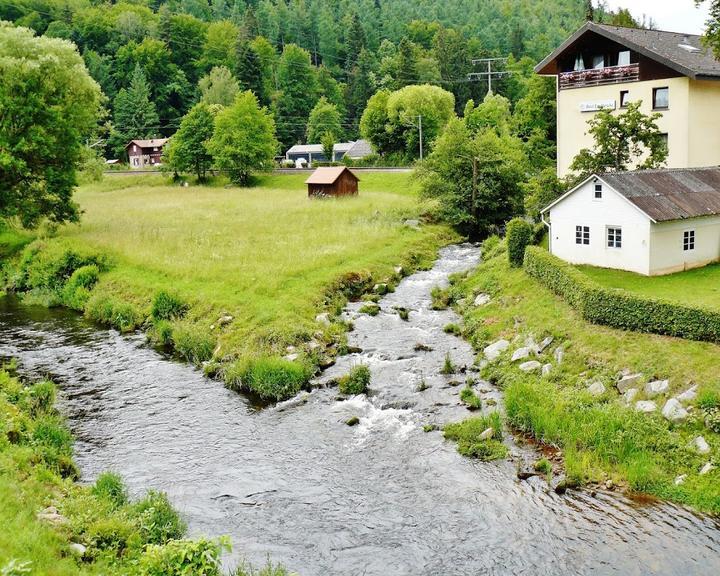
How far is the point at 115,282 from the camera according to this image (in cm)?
3759

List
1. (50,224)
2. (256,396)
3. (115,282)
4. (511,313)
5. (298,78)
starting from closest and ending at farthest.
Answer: (256,396), (511,313), (115,282), (50,224), (298,78)

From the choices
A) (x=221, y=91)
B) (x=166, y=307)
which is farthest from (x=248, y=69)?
(x=166, y=307)

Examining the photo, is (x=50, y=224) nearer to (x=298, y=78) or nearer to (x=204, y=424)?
(x=204, y=424)

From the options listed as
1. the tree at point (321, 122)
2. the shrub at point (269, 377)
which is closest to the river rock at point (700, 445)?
the shrub at point (269, 377)

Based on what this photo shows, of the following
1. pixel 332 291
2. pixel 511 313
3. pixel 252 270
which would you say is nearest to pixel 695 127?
pixel 511 313

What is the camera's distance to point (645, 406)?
65.1 ft

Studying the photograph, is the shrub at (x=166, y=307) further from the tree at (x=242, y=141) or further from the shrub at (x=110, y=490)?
the tree at (x=242, y=141)

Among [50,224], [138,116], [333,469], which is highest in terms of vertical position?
[138,116]

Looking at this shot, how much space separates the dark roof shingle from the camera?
29.4 meters

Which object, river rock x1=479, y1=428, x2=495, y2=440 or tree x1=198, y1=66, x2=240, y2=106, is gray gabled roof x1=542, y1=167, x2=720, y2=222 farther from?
tree x1=198, y1=66, x2=240, y2=106

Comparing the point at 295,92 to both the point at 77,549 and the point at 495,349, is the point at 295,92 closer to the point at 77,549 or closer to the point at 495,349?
the point at 495,349

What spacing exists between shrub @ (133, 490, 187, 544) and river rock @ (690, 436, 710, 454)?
13546mm

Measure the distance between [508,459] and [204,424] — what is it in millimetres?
10225

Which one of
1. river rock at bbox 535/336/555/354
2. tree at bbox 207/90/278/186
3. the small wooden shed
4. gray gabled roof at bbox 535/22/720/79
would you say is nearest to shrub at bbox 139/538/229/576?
river rock at bbox 535/336/555/354
